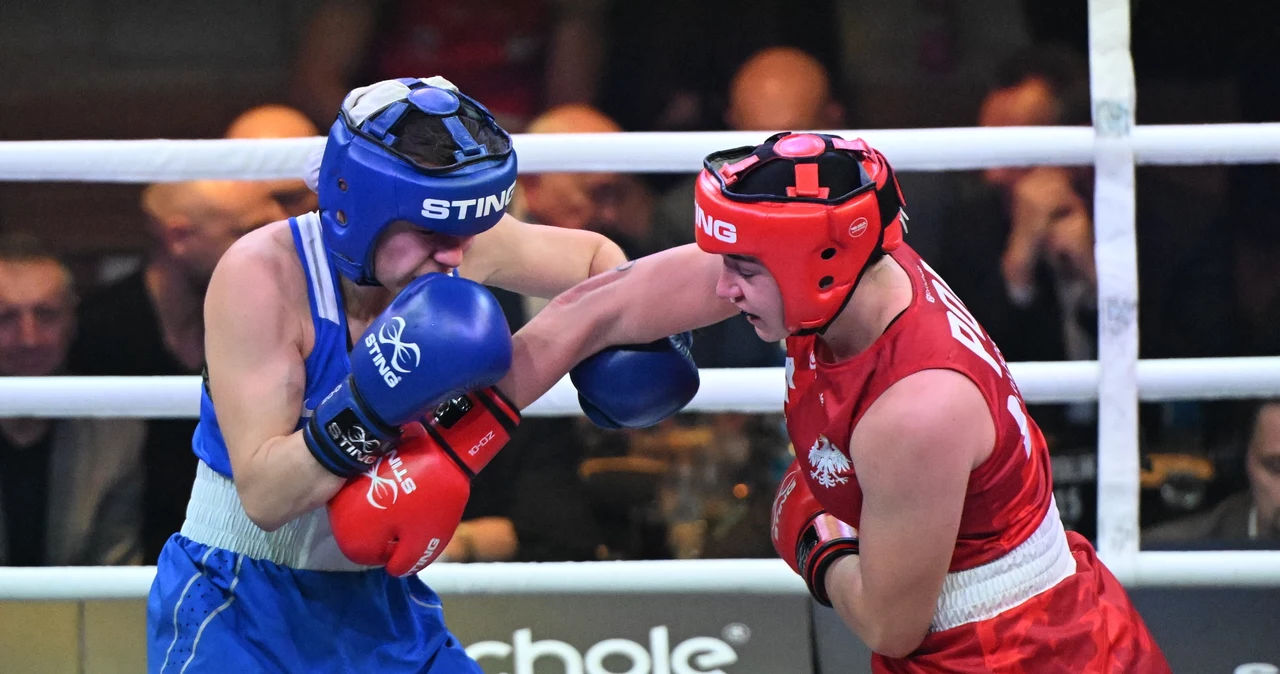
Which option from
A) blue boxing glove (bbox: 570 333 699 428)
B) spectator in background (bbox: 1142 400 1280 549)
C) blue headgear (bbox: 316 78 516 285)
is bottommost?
spectator in background (bbox: 1142 400 1280 549)

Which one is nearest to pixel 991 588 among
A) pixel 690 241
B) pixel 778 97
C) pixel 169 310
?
pixel 690 241

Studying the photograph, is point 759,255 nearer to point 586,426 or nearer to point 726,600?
point 726,600

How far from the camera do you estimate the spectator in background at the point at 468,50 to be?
377cm

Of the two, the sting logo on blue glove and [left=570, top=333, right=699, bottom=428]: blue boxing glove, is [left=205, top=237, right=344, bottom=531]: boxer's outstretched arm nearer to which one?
the sting logo on blue glove

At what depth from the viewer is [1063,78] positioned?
375 centimetres

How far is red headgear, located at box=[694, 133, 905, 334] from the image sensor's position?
1.35 m

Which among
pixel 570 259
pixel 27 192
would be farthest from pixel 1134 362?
pixel 27 192

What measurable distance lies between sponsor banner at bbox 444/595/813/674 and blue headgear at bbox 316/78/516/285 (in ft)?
3.30

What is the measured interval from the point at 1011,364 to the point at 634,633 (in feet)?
2.71

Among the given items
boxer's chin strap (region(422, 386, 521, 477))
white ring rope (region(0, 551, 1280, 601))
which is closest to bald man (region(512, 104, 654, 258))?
white ring rope (region(0, 551, 1280, 601))

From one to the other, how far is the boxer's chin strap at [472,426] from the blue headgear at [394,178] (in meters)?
0.18

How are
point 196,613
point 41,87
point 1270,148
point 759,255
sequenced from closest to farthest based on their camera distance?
1. point 759,255
2. point 196,613
3. point 1270,148
4. point 41,87

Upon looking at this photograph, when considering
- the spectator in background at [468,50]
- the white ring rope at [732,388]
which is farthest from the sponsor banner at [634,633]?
the spectator in background at [468,50]

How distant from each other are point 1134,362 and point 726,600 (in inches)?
33.5
